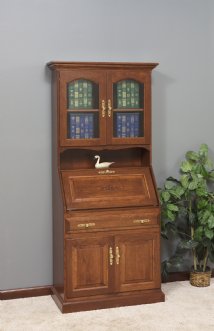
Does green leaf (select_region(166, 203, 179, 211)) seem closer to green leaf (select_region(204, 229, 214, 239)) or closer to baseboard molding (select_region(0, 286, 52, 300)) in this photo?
green leaf (select_region(204, 229, 214, 239))

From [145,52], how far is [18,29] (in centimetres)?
109

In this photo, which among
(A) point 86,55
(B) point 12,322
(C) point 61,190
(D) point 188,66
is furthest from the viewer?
(D) point 188,66

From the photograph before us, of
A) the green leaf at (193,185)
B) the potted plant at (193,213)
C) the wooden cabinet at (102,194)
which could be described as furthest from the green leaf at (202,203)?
the wooden cabinet at (102,194)

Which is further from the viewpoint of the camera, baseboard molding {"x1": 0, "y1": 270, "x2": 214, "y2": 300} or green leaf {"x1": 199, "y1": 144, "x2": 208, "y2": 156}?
green leaf {"x1": 199, "y1": 144, "x2": 208, "y2": 156}

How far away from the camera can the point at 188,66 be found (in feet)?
16.3

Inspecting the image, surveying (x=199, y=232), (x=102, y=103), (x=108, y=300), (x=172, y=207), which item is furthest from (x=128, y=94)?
(x=108, y=300)

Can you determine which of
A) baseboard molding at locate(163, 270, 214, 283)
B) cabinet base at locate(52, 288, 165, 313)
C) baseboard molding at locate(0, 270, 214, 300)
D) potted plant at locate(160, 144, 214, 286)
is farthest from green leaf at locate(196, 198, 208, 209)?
baseboard molding at locate(0, 270, 214, 300)

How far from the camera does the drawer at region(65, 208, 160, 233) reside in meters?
4.29

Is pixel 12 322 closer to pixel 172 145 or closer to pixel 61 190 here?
pixel 61 190

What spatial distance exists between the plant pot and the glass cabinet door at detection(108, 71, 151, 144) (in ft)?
4.09

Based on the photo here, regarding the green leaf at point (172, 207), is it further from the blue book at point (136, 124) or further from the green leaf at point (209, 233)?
the blue book at point (136, 124)

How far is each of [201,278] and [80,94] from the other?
6.13 feet

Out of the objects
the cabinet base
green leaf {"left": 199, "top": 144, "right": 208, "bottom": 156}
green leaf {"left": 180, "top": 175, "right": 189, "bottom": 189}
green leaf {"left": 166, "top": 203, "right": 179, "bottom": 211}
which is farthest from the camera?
green leaf {"left": 199, "top": 144, "right": 208, "bottom": 156}

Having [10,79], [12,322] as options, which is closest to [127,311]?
[12,322]
